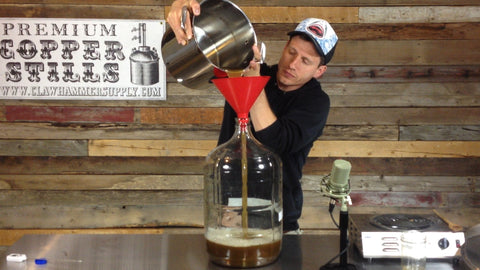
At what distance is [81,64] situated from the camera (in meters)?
2.95

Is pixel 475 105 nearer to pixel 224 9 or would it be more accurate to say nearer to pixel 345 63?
pixel 345 63

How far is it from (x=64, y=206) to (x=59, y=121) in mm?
492

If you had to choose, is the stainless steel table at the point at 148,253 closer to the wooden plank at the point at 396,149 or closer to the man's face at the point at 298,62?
the man's face at the point at 298,62

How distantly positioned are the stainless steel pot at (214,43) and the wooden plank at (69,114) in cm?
126

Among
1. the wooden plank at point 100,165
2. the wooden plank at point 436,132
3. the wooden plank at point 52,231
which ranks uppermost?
the wooden plank at point 436,132

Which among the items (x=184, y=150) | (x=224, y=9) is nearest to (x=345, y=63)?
(x=184, y=150)

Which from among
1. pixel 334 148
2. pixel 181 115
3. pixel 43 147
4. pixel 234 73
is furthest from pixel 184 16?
pixel 43 147

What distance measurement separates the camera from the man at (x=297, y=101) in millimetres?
1772

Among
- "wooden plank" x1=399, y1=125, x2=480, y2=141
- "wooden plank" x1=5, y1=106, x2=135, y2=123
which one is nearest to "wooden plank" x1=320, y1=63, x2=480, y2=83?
"wooden plank" x1=399, y1=125, x2=480, y2=141

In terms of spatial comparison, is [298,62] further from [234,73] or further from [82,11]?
[82,11]

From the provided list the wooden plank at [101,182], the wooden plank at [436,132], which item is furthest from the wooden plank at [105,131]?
the wooden plank at [436,132]

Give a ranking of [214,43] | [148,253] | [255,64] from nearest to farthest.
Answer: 1. [148,253]
2. [255,64]
3. [214,43]

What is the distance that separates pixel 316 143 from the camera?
300 cm

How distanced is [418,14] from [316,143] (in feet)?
2.98
